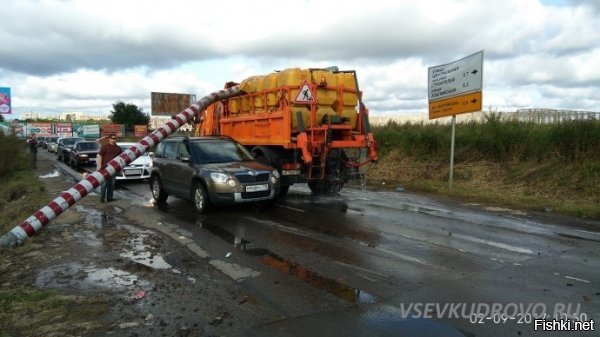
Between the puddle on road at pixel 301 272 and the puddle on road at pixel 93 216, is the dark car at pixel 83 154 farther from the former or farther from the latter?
the puddle on road at pixel 301 272

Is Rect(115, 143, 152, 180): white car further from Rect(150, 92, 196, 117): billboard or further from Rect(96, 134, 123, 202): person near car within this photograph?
Rect(150, 92, 196, 117): billboard

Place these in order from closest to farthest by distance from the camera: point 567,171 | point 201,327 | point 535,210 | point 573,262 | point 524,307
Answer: point 201,327 → point 524,307 → point 573,262 → point 535,210 → point 567,171

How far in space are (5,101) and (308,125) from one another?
16144 millimetres

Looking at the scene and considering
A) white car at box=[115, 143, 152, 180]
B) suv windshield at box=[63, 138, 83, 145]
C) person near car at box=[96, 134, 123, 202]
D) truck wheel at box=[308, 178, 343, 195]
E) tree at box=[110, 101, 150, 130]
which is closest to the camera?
person near car at box=[96, 134, 123, 202]

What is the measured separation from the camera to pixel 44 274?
6.23 meters

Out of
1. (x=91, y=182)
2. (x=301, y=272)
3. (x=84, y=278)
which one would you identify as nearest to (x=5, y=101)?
(x=91, y=182)

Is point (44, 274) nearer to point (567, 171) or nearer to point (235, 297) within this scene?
point (235, 297)

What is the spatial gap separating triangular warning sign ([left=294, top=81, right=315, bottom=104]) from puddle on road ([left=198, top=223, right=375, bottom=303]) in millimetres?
4297

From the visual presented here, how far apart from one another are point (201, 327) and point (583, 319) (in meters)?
3.57

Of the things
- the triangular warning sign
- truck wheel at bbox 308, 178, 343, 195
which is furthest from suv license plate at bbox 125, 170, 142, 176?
the triangular warning sign

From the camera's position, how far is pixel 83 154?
25.9 metres

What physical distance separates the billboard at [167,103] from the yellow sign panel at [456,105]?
24647mm

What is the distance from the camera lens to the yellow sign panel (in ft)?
46.1

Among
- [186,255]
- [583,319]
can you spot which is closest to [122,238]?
[186,255]
